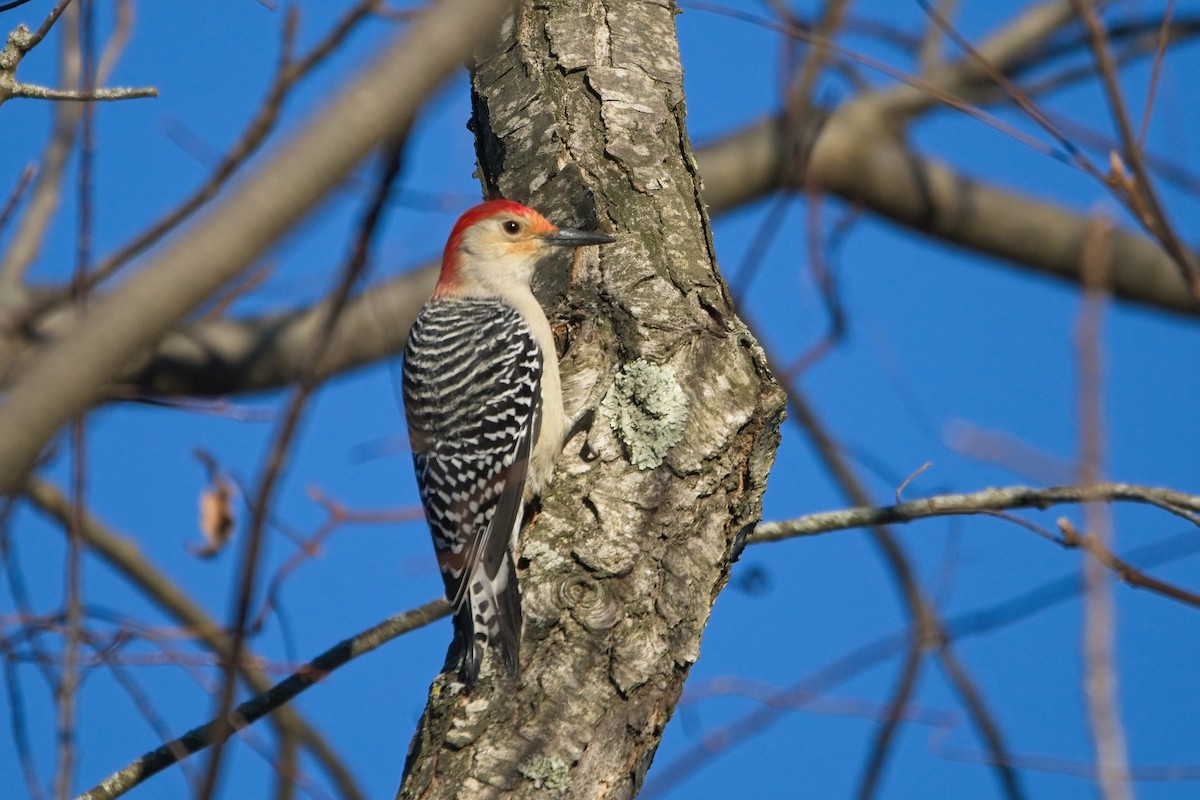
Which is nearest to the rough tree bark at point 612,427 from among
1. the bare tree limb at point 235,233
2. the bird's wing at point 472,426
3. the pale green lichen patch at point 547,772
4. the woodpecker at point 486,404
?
the pale green lichen patch at point 547,772

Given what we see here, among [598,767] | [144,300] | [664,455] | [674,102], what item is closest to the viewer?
[144,300]

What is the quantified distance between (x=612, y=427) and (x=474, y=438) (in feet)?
3.83

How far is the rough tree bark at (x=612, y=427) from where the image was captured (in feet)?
11.3

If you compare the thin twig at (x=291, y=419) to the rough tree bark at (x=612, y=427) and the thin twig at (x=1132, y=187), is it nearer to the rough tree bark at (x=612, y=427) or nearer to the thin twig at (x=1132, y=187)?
the thin twig at (x=1132, y=187)

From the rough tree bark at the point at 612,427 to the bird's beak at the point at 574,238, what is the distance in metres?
0.05

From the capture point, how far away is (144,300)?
1.25 metres

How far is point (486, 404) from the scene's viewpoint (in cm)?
518

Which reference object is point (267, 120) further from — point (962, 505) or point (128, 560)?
point (128, 560)

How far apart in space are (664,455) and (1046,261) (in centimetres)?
722

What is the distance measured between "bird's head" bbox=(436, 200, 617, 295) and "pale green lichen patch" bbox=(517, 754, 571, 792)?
193 centimetres

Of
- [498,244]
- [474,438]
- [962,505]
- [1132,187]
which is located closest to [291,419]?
[1132,187]

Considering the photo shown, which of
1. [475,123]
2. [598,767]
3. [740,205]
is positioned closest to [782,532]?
[598,767]

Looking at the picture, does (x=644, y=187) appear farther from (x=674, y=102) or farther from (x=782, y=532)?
(x=782, y=532)

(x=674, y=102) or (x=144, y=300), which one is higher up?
(x=674, y=102)
